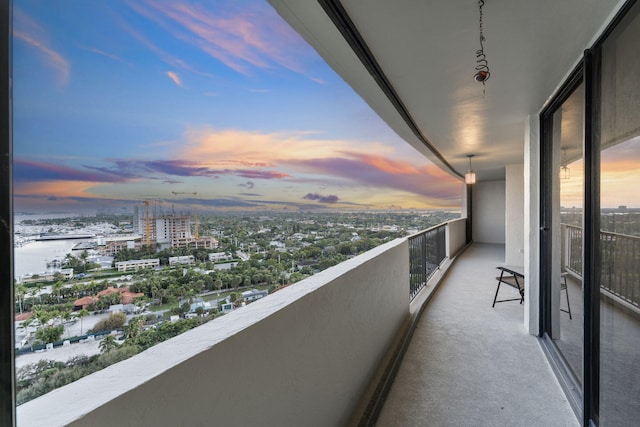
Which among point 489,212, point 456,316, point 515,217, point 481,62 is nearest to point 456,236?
point 515,217

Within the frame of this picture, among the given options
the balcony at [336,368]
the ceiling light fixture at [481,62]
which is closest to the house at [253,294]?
the balcony at [336,368]

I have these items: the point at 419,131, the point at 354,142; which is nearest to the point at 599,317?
the point at 354,142

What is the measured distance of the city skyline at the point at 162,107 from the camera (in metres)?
0.54

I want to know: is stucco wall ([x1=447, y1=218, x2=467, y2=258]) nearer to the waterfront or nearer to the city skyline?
the city skyline

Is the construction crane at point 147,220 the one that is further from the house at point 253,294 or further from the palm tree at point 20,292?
the house at point 253,294

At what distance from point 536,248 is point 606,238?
1542 mm

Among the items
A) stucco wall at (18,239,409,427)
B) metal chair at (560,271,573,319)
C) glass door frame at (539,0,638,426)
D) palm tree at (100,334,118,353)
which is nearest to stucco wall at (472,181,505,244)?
metal chair at (560,271,573,319)

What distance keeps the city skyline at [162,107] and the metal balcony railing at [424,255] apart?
2.43 meters

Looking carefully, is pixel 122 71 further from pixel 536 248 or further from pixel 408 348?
pixel 536 248

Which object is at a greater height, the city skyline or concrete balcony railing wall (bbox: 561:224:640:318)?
the city skyline

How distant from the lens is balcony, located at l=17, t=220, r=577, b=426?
0.64 metres

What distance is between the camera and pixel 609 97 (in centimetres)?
139

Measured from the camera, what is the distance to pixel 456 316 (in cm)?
342

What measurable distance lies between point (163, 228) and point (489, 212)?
35.0ft
